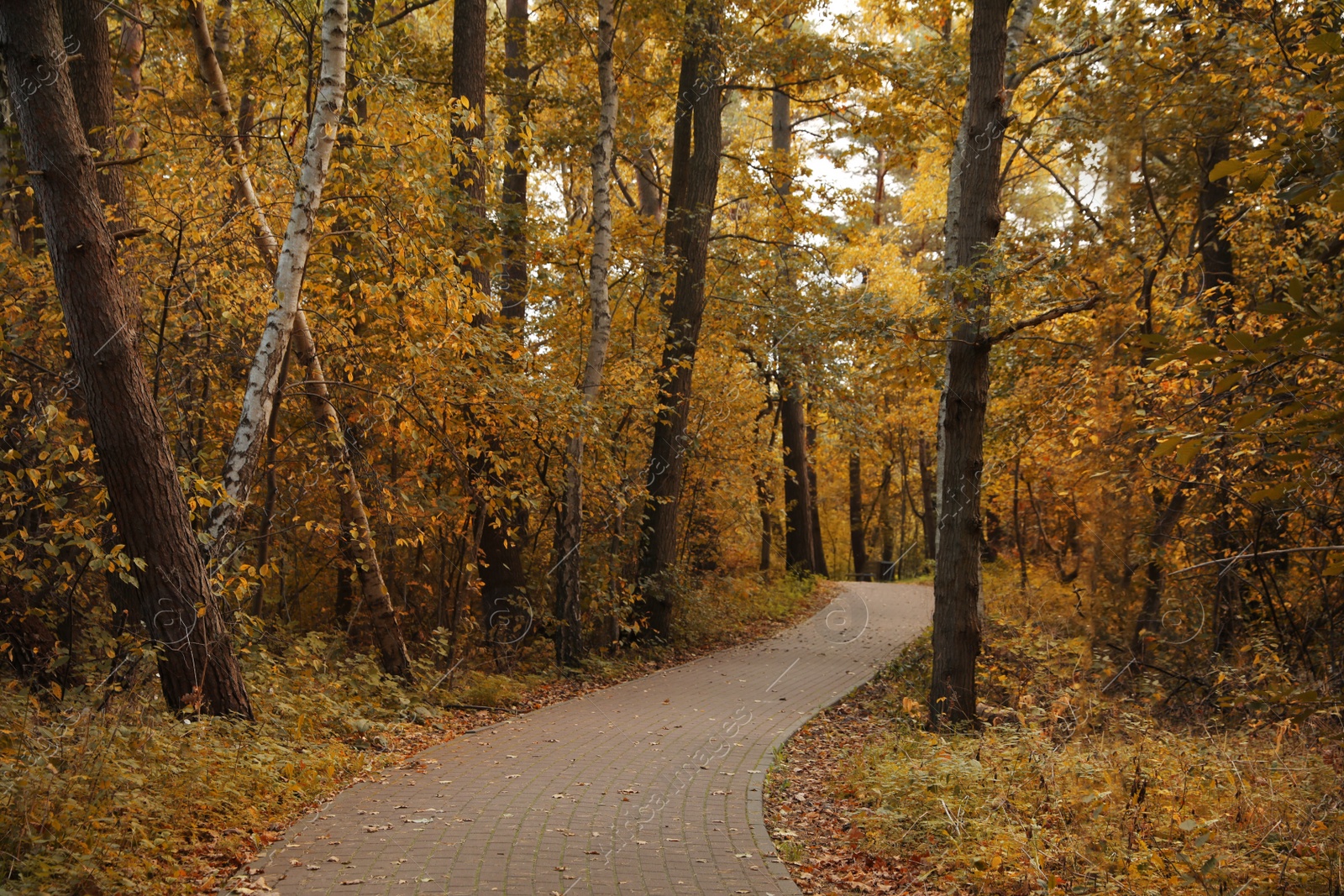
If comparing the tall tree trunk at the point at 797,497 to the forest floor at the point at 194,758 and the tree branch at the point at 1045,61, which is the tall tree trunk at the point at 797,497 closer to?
the tree branch at the point at 1045,61

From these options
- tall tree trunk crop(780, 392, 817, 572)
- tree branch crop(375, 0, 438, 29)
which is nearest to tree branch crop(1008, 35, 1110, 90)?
tree branch crop(375, 0, 438, 29)

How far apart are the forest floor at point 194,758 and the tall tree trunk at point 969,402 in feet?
15.6

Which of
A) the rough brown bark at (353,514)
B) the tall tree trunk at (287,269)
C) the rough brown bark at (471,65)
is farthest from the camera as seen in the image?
the rough brown bark at (471,65)

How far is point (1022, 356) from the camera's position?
40.1 feet

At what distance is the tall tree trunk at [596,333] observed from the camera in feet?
39.8

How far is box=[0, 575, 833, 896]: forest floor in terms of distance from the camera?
4.92 m

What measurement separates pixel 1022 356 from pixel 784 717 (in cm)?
559

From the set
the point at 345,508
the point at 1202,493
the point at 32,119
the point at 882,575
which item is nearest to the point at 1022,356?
the point at 1202,493

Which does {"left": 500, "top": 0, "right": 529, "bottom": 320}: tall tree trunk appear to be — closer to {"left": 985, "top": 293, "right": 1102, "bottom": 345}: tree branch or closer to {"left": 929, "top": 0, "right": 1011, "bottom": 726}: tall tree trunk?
{"left": 929, "top": 0, "right": 1011, "bottom": 726}: tall tree trunk

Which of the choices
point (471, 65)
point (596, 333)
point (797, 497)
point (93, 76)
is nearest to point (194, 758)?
point (93, 76)

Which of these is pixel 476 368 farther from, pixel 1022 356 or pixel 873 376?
pixel 1022 356

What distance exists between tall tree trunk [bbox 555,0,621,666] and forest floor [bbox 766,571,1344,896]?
3.92 metres

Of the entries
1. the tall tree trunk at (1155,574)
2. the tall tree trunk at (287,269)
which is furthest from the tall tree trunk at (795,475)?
the tall tree trunk at (287,269)

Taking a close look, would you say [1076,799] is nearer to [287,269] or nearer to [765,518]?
[287,269]
